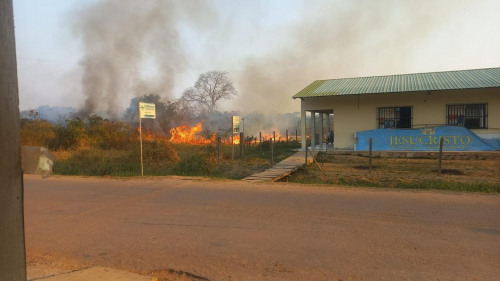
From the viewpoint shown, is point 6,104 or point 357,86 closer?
point 6,104

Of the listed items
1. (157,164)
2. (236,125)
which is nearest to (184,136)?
(236,125)

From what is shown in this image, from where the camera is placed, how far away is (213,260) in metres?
4.66

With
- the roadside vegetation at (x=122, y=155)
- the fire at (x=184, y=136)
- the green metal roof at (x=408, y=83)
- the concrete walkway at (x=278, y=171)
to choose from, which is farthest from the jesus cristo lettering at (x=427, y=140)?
the fire at (x=184, y=136)

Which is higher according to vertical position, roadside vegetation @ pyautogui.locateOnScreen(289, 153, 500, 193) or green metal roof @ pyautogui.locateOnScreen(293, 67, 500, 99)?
green metal roof @ pyautogui.locateOnScreen(293, 67, 500, 99)

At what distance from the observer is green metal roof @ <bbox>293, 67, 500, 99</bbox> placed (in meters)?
18.8

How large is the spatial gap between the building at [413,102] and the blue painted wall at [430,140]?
4.92 feet

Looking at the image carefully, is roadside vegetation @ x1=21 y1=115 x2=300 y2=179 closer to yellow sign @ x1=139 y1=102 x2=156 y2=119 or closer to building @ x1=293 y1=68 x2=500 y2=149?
yellow sign @ x1=139 y1=102 x2=156 y2=119

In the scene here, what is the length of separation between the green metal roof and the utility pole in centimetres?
1908

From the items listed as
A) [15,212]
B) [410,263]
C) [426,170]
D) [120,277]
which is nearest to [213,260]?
[120,277]

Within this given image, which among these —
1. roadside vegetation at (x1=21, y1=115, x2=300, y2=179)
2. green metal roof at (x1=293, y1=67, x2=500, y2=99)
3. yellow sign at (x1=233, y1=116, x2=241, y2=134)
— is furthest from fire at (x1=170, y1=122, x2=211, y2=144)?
yellow sign at (x1=233, y1=116, x2=241, y2=134)

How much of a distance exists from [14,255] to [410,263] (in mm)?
4073

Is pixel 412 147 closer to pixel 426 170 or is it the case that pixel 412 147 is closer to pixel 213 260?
pixel 426 170

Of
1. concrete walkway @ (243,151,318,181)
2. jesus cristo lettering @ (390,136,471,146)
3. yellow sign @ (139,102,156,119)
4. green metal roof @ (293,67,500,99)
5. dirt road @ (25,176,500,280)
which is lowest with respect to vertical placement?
dirt road @ (25,176,500,280)

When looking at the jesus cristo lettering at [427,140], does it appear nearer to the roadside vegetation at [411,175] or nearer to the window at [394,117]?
the roadside vegetation at [411,175]
